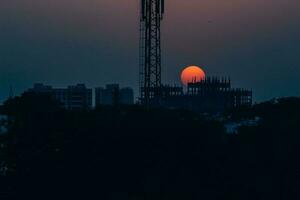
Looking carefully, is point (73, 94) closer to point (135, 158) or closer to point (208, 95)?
point (208, 95)

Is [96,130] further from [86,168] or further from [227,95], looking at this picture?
[227,95]

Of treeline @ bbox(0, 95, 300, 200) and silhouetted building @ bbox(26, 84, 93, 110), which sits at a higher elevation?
silhouetted building @ bbox(26, 84, 93, 110)

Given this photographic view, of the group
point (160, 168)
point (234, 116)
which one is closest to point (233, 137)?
point (160, 168)

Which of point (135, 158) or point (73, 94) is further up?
point (73, 94)

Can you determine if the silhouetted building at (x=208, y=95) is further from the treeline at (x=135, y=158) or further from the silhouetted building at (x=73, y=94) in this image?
the treeline at (x=135, y=158)

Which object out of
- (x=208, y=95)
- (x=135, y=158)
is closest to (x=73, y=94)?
(x=208, y=95)

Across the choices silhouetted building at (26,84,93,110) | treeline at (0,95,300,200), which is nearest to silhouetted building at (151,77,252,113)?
silhouetted building at (26,84,93,110)

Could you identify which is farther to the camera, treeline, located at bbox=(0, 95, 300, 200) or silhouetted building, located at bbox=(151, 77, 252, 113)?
silhouetted building, located at bbox=(151, 77, 252, 113)

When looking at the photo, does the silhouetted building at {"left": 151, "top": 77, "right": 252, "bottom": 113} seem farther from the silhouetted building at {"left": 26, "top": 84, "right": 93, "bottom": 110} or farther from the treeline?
the treeline

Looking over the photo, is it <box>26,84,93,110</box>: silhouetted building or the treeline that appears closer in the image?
the treeline
